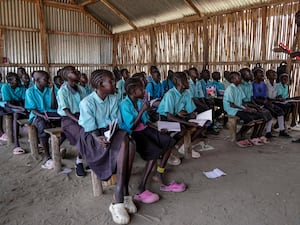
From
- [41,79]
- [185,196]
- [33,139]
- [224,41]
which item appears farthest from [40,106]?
[224,41]

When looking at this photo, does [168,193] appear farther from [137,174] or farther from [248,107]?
[248,107]

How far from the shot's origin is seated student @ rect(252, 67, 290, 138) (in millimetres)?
5445

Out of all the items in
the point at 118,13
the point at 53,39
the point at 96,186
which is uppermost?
the point at 118,13

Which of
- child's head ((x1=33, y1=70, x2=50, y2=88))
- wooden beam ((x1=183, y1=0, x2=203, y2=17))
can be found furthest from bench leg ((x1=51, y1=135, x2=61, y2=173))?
wooden beam ((x1=183, y1=0, x2=203, y2=17))

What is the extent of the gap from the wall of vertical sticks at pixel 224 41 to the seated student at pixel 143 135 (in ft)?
17.0

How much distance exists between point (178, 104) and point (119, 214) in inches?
72.8

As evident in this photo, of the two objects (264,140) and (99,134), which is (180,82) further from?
(264,140)

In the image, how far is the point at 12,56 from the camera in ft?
33.2

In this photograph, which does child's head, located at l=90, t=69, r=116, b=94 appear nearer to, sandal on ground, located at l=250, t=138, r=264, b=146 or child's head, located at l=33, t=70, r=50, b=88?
child's head, located at l=33, t=70, r=50, b=88

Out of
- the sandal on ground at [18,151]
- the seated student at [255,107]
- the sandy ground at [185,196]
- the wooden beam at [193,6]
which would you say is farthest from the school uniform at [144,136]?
the wooden beam at [193,6]

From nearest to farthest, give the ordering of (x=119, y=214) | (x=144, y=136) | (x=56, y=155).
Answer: (x=119, y=214) < (x=144, y=136) < (x=56, y=155)

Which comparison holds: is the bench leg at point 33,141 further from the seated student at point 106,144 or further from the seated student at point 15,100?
the seated student at point 106,144

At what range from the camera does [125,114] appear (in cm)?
287

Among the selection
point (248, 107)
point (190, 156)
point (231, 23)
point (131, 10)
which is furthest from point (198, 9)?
point (190, 156)
